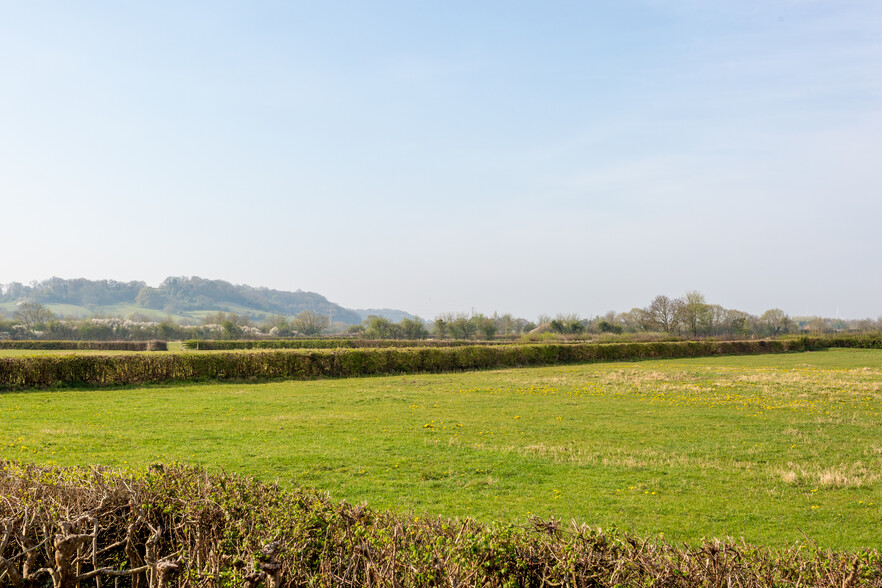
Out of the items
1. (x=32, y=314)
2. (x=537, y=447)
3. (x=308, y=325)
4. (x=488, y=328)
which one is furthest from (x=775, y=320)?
(x=32, y=314)

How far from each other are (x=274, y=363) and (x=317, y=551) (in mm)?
28498

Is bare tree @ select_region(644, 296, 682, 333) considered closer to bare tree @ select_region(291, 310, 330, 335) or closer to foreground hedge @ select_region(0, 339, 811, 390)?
foreground hedge @ select_region(0, 339, 811, 390)

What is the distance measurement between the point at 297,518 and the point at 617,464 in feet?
28.3

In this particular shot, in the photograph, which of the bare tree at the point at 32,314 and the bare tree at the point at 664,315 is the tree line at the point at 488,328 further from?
the bare tree at the point at 32,314

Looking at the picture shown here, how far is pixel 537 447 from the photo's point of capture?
12.4 metres

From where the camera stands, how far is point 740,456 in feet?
38.7

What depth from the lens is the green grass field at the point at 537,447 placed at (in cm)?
818

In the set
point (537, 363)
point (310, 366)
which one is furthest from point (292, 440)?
point (537, 363)

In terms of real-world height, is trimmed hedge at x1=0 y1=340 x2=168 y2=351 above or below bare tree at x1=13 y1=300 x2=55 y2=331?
below

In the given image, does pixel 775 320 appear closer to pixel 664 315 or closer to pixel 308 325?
pixel 664 315

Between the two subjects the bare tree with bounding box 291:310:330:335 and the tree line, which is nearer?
the tree line

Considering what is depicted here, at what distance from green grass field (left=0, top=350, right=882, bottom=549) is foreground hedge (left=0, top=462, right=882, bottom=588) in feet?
7.79

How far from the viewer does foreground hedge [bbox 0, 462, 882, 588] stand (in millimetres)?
3059

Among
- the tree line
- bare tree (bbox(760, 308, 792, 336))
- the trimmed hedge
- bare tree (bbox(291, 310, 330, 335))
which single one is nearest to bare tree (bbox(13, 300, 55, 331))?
the tree line
